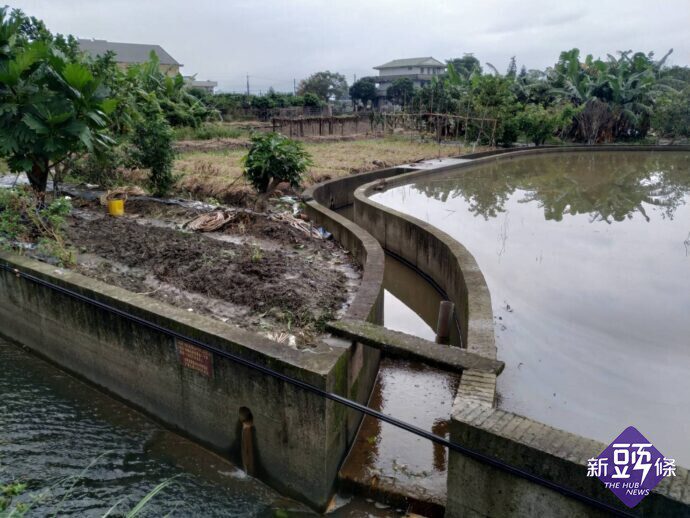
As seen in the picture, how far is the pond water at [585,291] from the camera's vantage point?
5746mm

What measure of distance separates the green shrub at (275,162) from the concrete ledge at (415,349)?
6.15m

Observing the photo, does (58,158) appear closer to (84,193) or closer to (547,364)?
(84,193)

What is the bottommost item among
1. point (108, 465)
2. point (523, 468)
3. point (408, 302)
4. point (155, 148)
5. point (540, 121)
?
point (108, 465)

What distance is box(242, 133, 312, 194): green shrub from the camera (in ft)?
35.3

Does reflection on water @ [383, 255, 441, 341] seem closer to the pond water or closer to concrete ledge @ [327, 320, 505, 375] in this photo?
the pond water

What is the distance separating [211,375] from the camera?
16.5ft

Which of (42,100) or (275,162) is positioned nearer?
(42,100)

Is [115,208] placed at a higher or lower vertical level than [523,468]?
higher

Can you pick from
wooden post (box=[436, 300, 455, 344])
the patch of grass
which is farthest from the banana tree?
the patch of grass

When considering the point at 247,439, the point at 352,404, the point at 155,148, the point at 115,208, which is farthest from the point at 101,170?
the point at 352,404

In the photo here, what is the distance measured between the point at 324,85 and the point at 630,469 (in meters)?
64.0

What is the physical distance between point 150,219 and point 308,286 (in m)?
5.00

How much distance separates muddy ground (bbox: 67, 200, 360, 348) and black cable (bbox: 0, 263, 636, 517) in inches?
25.2

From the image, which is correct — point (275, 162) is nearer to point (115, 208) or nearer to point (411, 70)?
point (115, 208)
